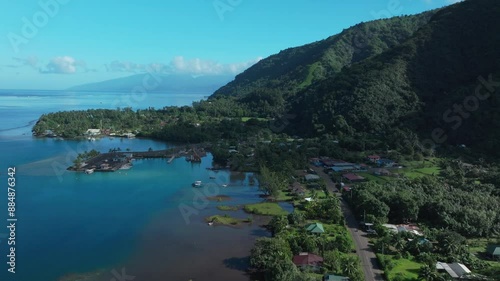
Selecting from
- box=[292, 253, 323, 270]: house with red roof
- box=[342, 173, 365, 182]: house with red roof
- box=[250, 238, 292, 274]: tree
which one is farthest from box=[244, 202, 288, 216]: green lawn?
box=[342, 173, 365, 182]: house with red roof

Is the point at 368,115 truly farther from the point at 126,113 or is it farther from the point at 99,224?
the point at 126,113

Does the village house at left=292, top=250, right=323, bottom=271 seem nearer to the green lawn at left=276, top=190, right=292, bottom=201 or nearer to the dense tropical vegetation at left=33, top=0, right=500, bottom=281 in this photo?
the dense tropical vegetation at left=33, top=0, right=500, bottom=281

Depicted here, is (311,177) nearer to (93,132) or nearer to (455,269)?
(455,269)

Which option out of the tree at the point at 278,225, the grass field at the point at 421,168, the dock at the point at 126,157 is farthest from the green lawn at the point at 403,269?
the dock at the point at 126,157

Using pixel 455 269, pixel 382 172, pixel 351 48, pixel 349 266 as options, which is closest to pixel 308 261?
pixel 349 266

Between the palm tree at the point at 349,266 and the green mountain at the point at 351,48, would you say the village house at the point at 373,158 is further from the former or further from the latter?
the green mountain at the point at 351,48

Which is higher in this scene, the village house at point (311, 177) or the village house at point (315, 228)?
the village house at point (311, 177)
